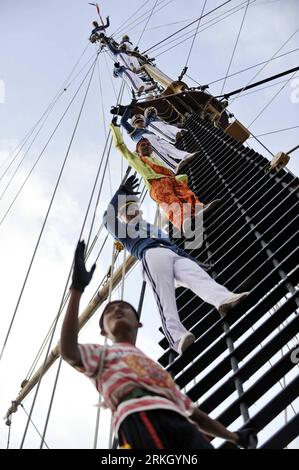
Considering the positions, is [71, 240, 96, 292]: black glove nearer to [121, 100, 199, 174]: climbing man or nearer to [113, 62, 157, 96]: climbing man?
[121, 100, 199, 174]: climbing man

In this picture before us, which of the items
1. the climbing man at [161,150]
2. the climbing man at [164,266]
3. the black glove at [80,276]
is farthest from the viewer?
the climbing man at [161,150]

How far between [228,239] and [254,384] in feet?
5.75

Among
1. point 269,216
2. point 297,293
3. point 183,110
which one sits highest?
point 183,110

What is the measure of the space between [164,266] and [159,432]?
1.57m

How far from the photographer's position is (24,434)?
2.63m

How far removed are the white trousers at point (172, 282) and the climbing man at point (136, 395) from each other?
873mm

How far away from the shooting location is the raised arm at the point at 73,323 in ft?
4.92

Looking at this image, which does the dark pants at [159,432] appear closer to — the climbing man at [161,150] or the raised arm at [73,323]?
the raised arm at [73,323]

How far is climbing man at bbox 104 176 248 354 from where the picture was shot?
97.7 inches

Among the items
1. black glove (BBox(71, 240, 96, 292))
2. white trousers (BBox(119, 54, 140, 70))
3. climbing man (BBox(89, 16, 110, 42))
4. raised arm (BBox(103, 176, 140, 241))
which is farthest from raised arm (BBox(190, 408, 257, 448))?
climbing man (BBox(89, 16, 110, 42))

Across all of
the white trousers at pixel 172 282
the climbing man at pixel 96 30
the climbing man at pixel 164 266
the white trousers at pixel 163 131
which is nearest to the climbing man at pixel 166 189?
the climbing man at pixel 164 266

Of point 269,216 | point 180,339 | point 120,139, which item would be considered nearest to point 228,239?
point 269,216
